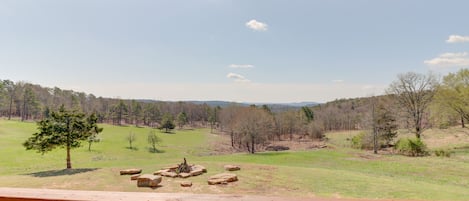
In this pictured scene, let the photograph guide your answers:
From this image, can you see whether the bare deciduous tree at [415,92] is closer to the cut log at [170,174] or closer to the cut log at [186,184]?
the cut log at [170,174]

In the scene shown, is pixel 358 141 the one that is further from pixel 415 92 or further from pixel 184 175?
pixel 184 175

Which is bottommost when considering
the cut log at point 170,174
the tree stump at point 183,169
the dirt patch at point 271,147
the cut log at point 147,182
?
the dirt patch at point 271,147

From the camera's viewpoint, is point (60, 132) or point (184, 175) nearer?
→ point (184, 175)

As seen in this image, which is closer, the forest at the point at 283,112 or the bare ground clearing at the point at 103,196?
the bare ground clearing at the point at 103,196

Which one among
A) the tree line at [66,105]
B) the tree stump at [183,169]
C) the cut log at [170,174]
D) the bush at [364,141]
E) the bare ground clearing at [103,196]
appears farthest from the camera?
the tree line at [66,105]

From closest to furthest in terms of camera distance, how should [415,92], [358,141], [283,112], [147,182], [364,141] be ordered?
[147,182] → [415,92] → [364,141] → [358,141] → [283,112]

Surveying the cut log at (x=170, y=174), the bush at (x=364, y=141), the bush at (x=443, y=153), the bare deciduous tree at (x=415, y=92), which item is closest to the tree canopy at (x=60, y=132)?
the cut log at (x=170, y=174)

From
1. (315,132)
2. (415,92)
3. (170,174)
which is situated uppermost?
(415,92)

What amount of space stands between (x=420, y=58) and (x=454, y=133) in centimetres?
872

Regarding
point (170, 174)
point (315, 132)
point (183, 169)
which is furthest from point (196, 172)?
point (315, 132)

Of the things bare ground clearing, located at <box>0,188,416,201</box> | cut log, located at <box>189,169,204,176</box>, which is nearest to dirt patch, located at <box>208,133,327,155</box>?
cut log, located at <box>189,169,204,176</box>

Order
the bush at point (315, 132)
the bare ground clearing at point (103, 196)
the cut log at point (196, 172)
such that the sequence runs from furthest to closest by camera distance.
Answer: the bush at point (315, 132)
the cut log at point (196, 172)
the bare ground clearing at point (103, 196)

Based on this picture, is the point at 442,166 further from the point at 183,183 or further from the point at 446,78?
the point at 183,183

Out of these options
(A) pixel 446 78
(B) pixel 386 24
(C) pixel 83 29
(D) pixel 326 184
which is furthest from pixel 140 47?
(A) pixel 446 78
